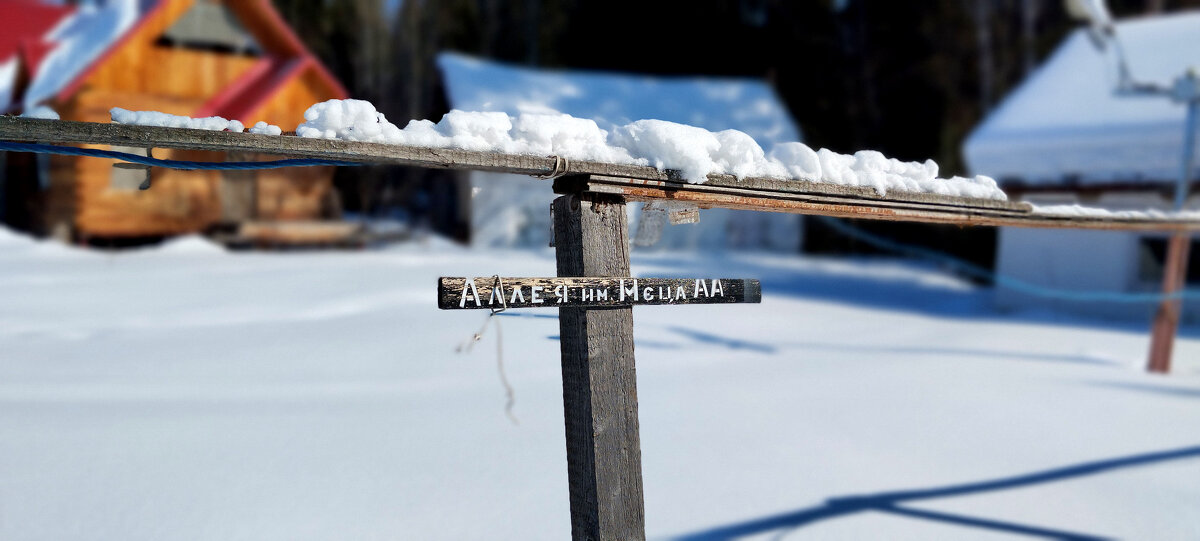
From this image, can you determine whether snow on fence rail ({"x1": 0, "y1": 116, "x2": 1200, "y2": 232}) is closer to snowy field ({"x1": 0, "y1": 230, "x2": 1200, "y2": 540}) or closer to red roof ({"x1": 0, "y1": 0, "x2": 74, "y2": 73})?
snowy field ({"x1": 0, "y1": 230, "x2": 1200, "y2": 540})

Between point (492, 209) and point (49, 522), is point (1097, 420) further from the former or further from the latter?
point (492, 209)

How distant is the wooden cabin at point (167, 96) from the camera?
15219mm

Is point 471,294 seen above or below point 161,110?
below

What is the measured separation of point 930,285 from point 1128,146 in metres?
5.31

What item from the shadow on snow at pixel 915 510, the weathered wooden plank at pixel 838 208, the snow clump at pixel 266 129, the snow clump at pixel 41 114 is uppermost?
the snow clump at pixel 41 114

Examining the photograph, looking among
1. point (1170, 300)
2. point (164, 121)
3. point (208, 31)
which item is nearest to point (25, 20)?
point (208, 31)

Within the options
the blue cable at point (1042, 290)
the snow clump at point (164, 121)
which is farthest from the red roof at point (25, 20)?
the snow clump at point (164, 121)

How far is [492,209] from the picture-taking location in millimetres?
17734

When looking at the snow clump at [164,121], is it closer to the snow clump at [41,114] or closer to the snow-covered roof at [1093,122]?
the snow clump at [41,114]

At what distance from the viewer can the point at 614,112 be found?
63.4 ft

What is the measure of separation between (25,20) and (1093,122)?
71.0 feet

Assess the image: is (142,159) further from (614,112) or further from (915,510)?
(614,112)

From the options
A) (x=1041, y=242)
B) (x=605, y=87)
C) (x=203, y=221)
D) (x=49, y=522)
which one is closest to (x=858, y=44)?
(x=605, y=87)

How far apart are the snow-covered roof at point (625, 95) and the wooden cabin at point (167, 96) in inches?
132
